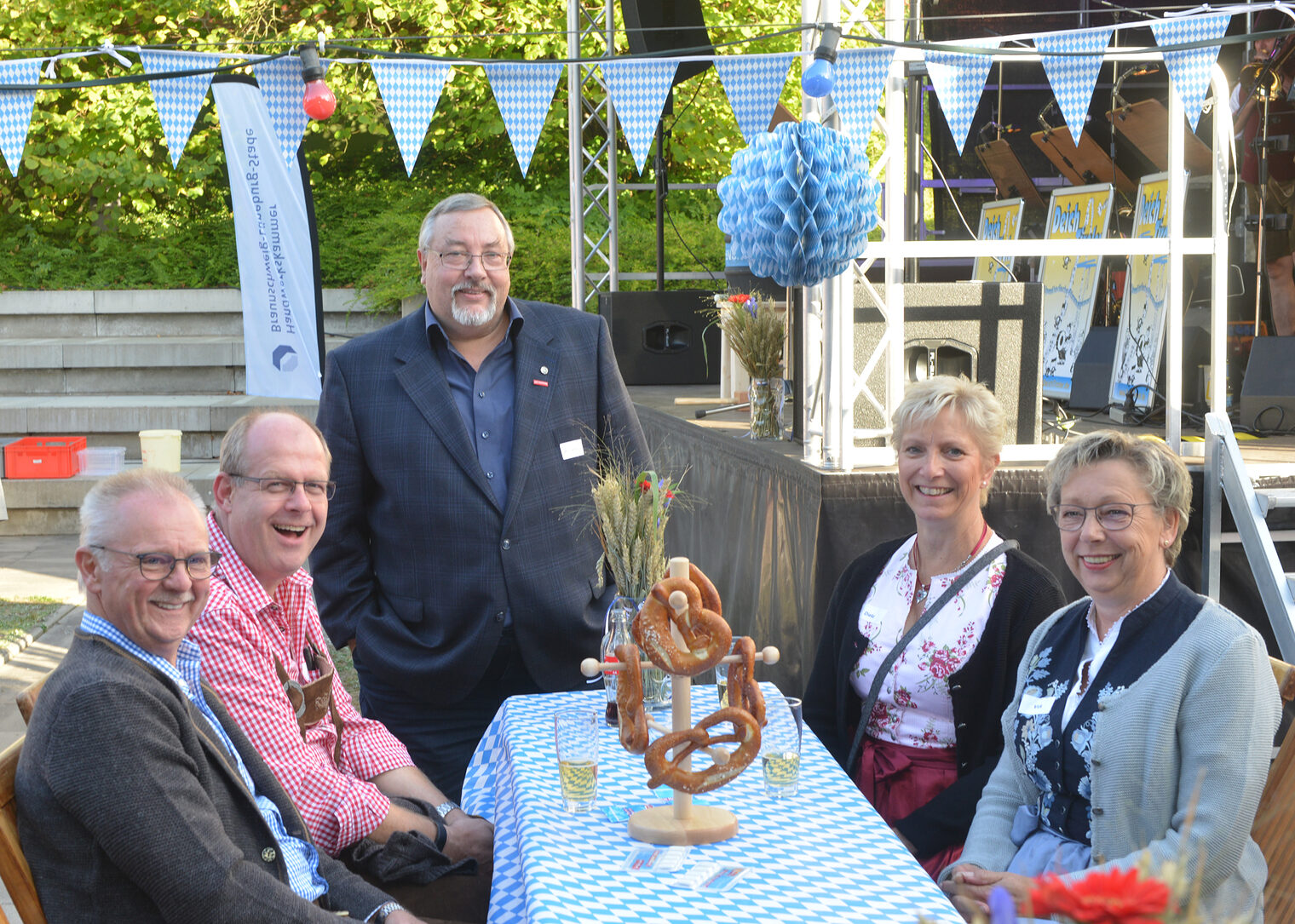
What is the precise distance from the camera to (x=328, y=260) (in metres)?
12.6

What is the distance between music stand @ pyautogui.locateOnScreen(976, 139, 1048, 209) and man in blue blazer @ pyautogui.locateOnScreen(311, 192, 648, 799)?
6.23 metres

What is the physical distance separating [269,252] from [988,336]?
4051 mm

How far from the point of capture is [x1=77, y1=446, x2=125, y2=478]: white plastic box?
28.7 feet

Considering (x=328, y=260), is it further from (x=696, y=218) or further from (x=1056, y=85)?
(x=1056, y=85)

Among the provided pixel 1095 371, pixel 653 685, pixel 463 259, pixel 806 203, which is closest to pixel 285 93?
pixel 463 259

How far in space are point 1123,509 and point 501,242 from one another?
63.6 inches

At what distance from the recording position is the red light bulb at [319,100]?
4266 millimetres

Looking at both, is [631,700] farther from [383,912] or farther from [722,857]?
[383,912]

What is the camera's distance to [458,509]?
2.97m

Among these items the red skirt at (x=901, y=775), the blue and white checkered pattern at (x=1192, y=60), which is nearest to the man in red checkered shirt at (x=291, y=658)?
the red skirt at (x=901, y=775)

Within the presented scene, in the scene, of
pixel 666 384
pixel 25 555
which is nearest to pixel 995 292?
pixel 666 384

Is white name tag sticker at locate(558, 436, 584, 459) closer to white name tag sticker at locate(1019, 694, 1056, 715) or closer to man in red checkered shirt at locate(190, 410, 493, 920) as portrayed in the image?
man in red checkered shirt at locate(190, 410, 493, 920)

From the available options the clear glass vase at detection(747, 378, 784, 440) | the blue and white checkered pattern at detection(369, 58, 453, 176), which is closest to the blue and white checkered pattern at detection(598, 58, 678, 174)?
the blue and white checkered pattern at detection(369, 58, 453, 176)

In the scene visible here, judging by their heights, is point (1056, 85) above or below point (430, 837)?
above
